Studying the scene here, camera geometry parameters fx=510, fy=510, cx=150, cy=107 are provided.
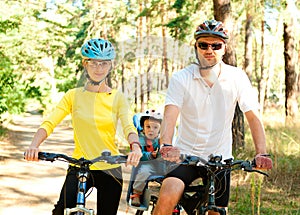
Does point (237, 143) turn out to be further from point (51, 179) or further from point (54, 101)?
point (54, 101)

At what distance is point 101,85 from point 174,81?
0.68m

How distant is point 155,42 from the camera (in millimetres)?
26844

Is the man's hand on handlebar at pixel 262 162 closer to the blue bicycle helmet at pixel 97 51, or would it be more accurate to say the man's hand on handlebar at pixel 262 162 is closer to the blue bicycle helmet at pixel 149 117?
the blue bicycle helmet at pixel 97 51

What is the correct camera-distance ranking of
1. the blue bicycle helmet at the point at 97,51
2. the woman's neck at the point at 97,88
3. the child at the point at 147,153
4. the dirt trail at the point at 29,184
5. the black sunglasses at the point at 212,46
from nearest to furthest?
1. the black sunglasses at the point at 212,46
2. the blue bicycle helmet at the point at 97,51
3. the woman's neck at the point at 97,88
4. the child at the point at 147,153
5. the dirt trail at the point at 29,184

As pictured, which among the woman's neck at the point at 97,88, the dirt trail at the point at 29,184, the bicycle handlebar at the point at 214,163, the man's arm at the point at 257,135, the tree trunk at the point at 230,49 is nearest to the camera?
the bicycle handlebar at the point at 214,163

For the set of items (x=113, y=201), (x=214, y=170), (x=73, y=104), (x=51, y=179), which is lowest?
(x=51, y=179)

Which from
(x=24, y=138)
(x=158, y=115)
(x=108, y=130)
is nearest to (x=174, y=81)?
(x=108, y=130)

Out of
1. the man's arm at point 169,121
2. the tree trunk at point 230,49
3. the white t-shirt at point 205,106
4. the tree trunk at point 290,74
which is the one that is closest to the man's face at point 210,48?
the white t-shirt at point 205,106

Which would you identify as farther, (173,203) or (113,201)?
(113,201)

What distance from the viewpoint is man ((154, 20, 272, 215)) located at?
404 cm

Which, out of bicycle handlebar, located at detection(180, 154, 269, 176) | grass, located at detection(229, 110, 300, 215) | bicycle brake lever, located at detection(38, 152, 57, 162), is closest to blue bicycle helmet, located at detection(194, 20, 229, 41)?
bicycle handlebar, located at detection(180, 154, 269, 176)

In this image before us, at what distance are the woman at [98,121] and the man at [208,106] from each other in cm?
40

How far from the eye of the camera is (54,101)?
39.9 metres

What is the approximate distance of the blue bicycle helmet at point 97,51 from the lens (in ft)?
13.9
